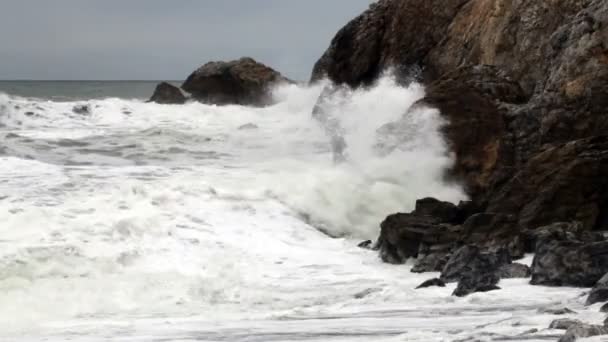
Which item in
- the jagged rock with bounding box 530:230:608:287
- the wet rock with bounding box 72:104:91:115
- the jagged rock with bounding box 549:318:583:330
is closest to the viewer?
the jagged rock with bounding box 549:318:583:330

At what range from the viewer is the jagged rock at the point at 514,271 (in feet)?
25.5

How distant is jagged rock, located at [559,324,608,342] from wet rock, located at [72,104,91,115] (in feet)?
85.2

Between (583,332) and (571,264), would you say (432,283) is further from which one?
(583,332)

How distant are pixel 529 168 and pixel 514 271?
252 centimetres

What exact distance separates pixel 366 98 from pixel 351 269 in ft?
30.6

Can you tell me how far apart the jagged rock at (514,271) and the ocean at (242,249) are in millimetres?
168

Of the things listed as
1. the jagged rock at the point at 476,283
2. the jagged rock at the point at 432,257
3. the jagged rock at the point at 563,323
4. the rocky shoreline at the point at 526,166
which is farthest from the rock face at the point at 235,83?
the jagged rock at the point at 563,323

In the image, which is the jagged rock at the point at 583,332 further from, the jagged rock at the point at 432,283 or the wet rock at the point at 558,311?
the jagged rock at the point at 432,283

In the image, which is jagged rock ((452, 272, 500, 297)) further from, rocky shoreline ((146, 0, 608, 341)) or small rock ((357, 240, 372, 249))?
small rock ((357, 240, 372, 249))

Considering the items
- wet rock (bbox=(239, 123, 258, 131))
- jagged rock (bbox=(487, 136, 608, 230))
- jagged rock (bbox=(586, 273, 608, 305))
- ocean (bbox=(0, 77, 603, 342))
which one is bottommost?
ocean (bbox=(0, 77, 603, 342))

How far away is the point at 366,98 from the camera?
60.7ft

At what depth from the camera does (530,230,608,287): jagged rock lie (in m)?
7.08

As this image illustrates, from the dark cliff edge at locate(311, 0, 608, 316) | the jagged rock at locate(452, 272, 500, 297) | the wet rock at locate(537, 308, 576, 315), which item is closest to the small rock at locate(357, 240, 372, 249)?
the dark cliff edge at locate(311, 0, 608, 316)

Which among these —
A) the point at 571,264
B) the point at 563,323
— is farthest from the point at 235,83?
the point at 563,323
